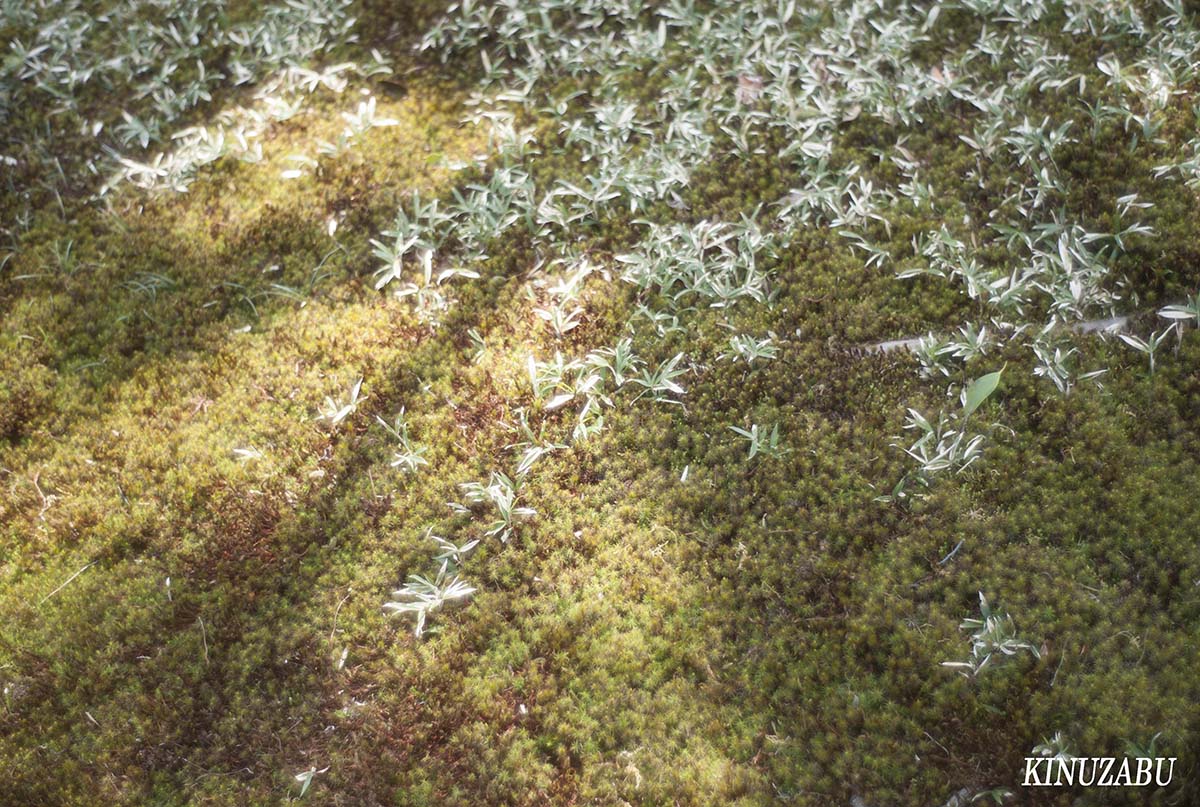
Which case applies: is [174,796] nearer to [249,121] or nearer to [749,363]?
[749,363]

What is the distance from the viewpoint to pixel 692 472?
368 cm

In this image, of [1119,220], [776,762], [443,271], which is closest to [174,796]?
[776,762]

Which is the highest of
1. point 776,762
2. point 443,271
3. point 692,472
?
point 443,271

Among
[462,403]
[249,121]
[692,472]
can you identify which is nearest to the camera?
[692,472]

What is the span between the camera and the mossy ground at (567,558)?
9.96 ft

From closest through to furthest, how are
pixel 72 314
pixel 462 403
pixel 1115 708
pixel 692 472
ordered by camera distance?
pixel 1115 708 → pixel 692 472 → pixel 462 403 → pixel 72 314

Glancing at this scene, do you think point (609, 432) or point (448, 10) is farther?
point (448, 10)

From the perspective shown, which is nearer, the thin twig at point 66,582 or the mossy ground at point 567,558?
the mossy ground at point 567,558

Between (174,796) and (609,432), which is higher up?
(609,432)

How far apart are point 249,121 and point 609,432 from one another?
3313 millimetres

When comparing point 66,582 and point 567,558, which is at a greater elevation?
point 66,582

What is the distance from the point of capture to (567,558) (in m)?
3.53

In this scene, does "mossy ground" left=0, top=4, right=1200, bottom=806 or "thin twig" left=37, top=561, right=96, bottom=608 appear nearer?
"mossy ground" left=0, top=4, right=1200, bottom=806

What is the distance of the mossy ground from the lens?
304 centimetres
